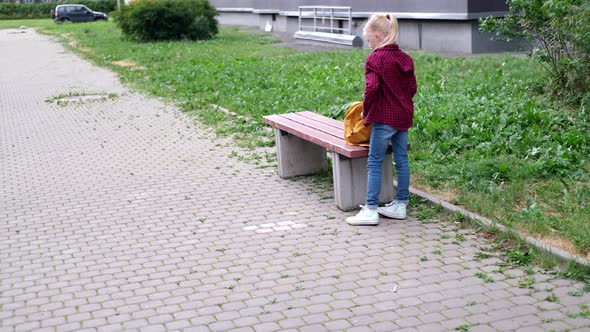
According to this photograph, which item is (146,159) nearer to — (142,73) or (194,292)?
(194,292)

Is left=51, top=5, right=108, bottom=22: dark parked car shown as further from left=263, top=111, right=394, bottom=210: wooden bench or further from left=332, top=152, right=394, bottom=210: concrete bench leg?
left=332, top=152, right=394, bottom=210: concrete bench leg

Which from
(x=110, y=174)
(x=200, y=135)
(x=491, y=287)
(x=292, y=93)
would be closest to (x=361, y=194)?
(x=491, y=287)

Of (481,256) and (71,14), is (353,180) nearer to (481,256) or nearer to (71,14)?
(481,256)

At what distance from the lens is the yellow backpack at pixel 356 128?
6551 millimetres

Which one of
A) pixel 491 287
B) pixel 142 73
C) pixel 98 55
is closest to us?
pixel 491 287

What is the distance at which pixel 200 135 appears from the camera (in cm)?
1081

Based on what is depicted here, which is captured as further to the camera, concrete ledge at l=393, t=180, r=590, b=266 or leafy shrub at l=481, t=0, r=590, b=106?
leafy shrub at l=481, t=0, r=590, b=106

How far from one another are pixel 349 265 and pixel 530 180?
7.32 feet

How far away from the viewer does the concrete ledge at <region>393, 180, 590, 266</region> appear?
519 centimetres

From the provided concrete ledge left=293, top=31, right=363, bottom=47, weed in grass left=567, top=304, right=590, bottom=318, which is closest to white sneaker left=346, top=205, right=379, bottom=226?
weed in grass left=567, top=304, right=590, bottom=318

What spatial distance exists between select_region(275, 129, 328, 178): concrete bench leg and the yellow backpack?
1511mm

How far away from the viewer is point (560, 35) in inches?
385

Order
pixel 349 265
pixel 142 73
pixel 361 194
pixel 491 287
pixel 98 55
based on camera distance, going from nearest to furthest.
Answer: pixel 491 287 → pixel 349 265 → pixel 361 194 → pixel 142 73 → pixel 98 55

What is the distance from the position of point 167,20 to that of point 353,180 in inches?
889
